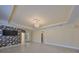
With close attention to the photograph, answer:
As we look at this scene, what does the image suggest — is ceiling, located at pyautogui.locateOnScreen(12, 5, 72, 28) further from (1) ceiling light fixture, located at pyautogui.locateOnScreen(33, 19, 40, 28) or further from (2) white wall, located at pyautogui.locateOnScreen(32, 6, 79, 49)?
(2) white wall, located at pyautogui.locateOnScreen(32, 6, 79, 49)

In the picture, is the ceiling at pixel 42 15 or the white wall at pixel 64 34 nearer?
the ceiling at pixel 42 15

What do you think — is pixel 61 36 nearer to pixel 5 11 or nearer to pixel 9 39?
pixel 9 39

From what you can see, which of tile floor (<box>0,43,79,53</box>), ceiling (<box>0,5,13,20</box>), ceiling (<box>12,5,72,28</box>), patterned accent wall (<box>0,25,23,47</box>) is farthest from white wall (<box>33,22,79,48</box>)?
ceiling (<box>0,5,13,20</box>)

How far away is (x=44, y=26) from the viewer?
374cm

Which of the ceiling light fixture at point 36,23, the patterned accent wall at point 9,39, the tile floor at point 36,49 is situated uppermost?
the ceiling light fixture at point 36,23

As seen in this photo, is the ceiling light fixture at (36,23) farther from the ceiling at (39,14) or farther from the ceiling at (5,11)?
the ceiling at (5,11)

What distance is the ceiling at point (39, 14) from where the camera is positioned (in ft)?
12.0

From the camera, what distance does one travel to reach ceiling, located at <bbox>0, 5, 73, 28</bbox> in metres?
3.65

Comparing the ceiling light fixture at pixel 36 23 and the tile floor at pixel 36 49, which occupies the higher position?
the ceiling light fixture at pixel 36 23

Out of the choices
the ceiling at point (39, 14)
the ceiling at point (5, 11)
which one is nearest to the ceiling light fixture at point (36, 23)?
the ceiling at point (39, 14)

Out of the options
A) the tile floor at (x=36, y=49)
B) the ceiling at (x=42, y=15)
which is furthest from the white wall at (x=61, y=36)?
the ceiling at (x=42, y=15)
